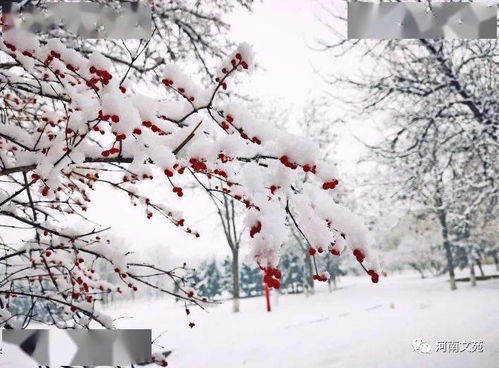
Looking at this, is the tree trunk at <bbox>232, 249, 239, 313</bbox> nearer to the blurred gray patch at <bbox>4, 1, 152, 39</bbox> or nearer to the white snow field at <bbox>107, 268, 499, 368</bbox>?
the white snow field at <bbox>107, 268, 499, 368</bbox>

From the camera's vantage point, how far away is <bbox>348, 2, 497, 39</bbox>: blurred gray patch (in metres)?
2.33

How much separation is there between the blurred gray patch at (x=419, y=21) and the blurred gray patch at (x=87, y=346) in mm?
2072

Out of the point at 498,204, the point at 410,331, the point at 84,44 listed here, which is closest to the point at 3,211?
the point at 84,44

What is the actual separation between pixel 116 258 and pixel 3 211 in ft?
1.99

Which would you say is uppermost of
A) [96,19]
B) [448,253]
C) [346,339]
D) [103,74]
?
[96,19]

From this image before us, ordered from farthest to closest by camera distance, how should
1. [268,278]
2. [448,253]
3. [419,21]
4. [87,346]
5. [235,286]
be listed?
[448,253]
[235,286]
[419,21]
[87,346]
[268,278]

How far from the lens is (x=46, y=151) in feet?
4.99

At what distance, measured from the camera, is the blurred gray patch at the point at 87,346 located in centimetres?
167

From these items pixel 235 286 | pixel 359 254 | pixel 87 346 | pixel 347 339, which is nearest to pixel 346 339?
pixel 347 339

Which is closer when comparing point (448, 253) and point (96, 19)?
point (96, 19)

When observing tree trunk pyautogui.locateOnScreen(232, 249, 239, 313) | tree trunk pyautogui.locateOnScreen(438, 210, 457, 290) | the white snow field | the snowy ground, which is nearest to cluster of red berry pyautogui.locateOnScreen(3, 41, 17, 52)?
the snowy ground

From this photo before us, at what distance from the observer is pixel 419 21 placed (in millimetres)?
3266

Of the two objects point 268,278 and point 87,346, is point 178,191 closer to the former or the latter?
point 268,278

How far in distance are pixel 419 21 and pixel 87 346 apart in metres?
3.67
